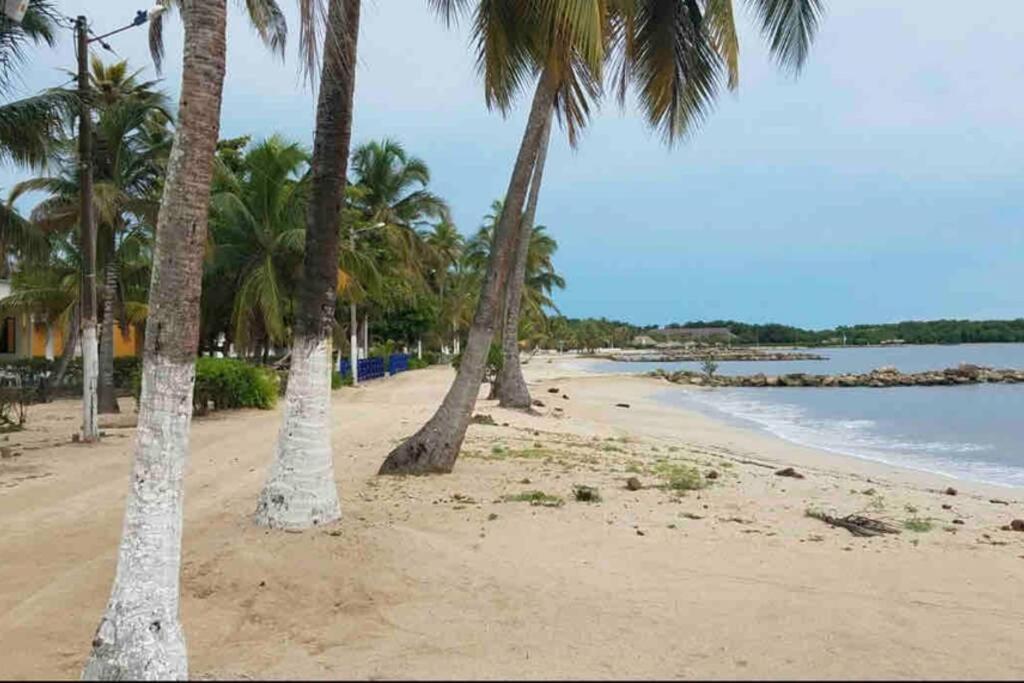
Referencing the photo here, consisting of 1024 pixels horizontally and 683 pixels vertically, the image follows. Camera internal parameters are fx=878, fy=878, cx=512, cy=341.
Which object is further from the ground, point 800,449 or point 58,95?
point 58,95

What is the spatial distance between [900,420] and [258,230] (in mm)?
23224

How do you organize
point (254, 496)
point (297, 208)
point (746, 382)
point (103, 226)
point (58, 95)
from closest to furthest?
point (254, 496), point (58, 95), point (103, 226), point (297, 208), point (746, 382)

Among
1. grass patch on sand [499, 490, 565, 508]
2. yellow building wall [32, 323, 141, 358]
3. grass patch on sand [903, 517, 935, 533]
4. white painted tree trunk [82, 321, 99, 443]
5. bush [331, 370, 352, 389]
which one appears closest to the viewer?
grass patch on sand [903, 517, 935, 533]

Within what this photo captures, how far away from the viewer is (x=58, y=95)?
13203 millimetres

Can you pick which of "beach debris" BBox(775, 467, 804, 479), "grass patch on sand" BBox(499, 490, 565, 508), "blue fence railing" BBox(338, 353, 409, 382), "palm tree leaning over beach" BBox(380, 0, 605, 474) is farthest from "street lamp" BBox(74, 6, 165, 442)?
"blue fence railing" BBox(338, 353, 409, 382)

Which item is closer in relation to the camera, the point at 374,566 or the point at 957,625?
the point at 957,625

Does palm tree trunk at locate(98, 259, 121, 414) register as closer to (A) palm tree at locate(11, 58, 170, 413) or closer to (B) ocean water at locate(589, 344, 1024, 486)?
(A) palm tree at locate(11, 58, 170, 413)

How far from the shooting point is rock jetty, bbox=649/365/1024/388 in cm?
5641

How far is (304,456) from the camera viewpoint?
708 cm

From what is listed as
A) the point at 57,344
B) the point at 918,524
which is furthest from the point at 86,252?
the point at 57,344

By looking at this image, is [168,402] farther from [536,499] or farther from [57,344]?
[57,344]

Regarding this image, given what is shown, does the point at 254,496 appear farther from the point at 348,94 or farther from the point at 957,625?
the point at 957,625

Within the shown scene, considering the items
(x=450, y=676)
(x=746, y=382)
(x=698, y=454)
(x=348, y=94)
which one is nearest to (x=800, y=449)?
(x=698, y=454)

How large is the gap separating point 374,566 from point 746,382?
53.3 meters
